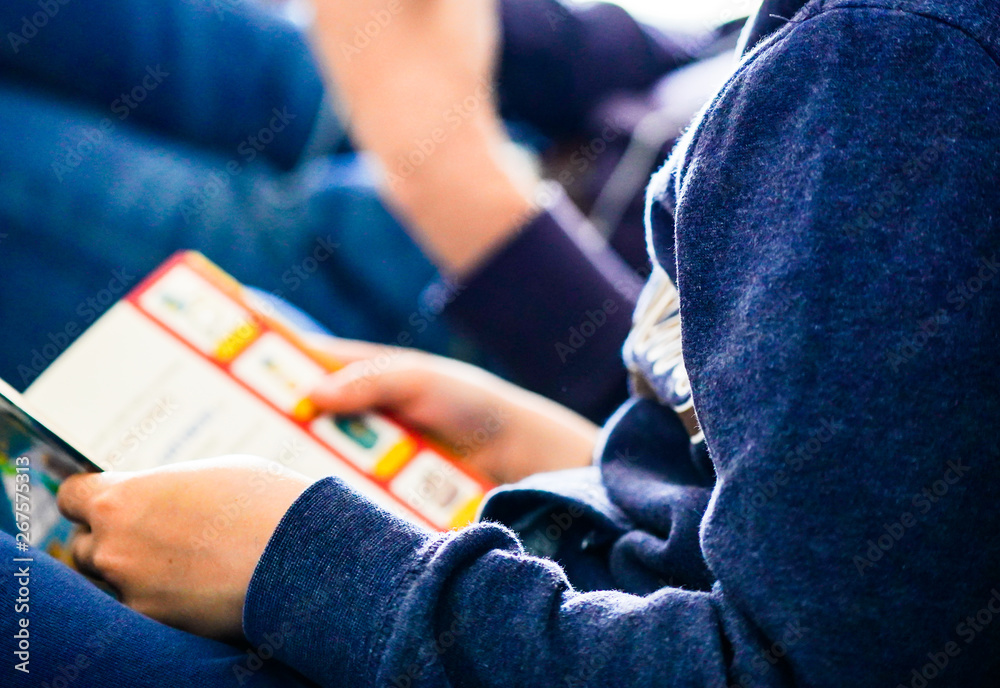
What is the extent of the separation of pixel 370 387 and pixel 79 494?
0.65ft

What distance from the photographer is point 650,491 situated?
0.46 m

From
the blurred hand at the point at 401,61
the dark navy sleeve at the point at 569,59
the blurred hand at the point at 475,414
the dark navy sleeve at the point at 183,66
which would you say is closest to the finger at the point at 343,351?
the blurred hand at the point at 475,414

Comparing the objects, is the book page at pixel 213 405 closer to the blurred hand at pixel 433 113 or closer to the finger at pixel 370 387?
the finger at pixel 370 387

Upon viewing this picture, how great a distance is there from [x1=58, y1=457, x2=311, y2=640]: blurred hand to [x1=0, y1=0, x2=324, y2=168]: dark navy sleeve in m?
0.63

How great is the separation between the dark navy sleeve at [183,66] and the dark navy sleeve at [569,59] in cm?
25

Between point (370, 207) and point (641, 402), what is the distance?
0.49 meters

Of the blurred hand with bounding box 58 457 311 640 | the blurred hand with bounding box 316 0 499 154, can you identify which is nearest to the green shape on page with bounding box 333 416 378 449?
the blurred hand with bounding box 58 457 311 640

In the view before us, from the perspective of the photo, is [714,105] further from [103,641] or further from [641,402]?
[103,641]

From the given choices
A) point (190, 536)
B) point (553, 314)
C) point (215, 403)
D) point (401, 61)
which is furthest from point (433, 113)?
point (190, 536)

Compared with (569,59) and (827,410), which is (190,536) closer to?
(827,410)

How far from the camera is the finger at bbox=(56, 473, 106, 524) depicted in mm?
428

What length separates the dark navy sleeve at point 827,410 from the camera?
12.4 inches

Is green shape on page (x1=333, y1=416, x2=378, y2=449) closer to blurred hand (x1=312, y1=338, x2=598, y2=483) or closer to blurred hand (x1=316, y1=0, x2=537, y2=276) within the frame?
blurred hand (x1=312, y1=338, x2=598, y2=483)

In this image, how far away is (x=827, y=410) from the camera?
0.32 meters
